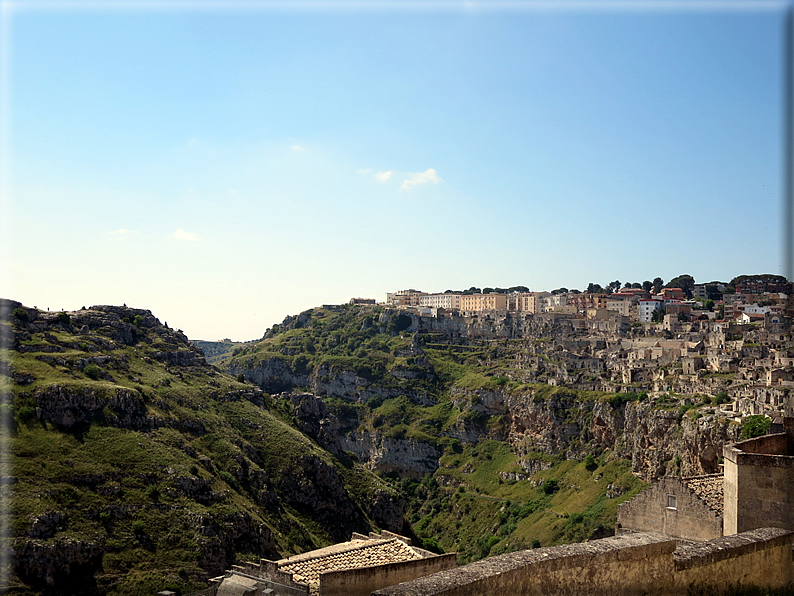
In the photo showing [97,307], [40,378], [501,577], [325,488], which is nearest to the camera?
[501,577]

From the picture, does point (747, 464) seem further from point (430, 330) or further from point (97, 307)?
point (430, 330)

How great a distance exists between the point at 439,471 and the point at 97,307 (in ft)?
156

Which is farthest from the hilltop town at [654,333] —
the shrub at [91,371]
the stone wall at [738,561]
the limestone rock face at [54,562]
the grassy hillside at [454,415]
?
the shrub at [91,371]

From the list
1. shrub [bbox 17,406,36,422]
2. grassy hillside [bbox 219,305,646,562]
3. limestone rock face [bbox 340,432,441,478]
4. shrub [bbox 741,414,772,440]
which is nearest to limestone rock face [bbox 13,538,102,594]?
shrub [bbox 17,406,36,422]

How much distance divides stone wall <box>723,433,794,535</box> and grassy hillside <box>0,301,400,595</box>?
3494 centimetres

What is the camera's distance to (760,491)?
11164mm

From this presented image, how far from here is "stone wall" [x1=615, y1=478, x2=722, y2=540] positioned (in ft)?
42.5

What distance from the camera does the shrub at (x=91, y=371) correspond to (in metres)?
54.4

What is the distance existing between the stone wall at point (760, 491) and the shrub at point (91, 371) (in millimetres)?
52380

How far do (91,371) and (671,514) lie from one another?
5139 cm

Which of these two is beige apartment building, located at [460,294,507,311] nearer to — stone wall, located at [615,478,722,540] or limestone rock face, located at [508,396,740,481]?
limestone rock face, located at [508,396,740,481]

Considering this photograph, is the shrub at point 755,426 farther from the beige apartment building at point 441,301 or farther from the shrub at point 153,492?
the beige apartment building at point 441,301

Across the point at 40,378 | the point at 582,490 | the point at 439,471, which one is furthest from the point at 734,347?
the point at 40,378

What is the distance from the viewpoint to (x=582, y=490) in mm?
→ 65062
